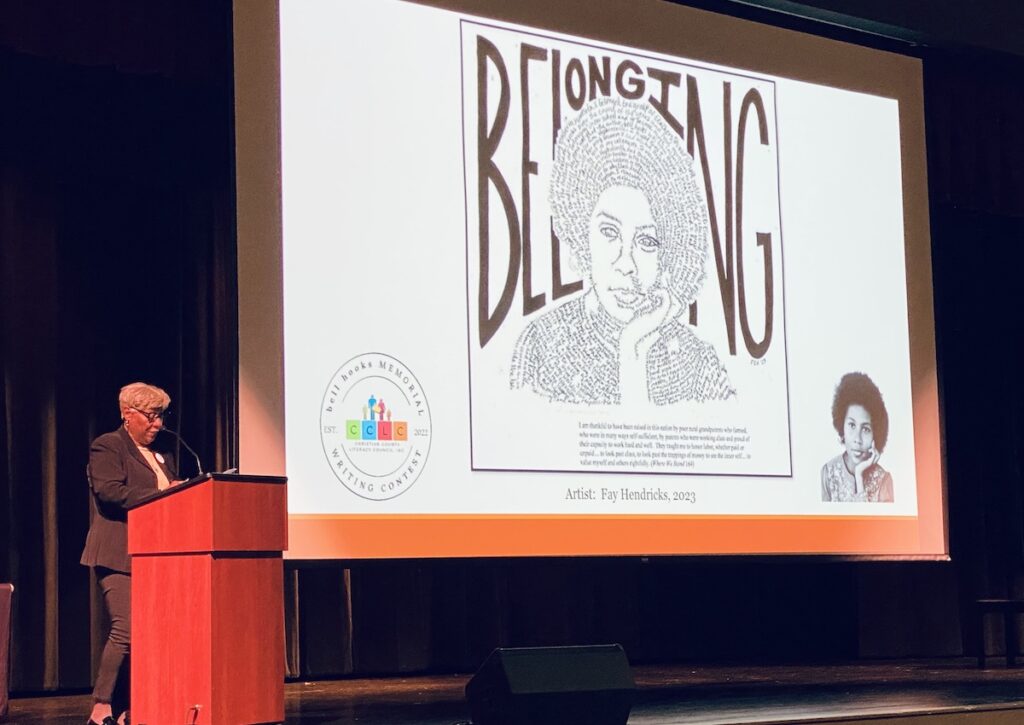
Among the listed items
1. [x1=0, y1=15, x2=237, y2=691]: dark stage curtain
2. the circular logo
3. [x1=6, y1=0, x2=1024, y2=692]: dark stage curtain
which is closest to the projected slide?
the circular logo

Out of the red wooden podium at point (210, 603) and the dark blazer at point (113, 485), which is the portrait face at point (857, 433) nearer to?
the red wooden podium at point (210, 603)

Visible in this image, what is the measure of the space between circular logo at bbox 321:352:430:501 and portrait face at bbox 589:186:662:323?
826 mm

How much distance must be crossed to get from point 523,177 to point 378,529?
4.30 ft

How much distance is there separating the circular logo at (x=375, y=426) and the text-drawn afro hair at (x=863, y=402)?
1.73 meters

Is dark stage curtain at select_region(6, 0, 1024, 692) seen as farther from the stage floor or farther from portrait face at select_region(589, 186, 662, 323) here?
portrait face at select_region(589, 186, 662, 323)

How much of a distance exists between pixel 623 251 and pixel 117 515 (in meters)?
1.95

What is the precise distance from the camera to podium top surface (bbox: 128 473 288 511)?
3.59 meters

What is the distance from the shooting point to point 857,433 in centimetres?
550

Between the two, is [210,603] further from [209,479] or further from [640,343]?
[640,343]

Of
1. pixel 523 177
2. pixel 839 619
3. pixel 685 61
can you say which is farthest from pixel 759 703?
pixel 839 619

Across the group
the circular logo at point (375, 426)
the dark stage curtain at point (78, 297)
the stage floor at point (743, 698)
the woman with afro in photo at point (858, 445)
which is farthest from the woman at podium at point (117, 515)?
the woman with afro in photo at point (858, 445)

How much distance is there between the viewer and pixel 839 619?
7996 millimetres

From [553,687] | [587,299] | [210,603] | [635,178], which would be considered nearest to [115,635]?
[210,603]

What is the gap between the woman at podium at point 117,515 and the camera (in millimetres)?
4289
